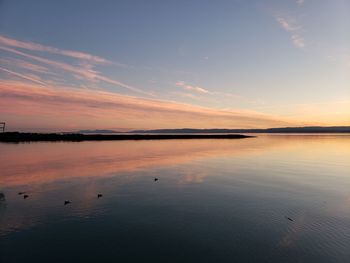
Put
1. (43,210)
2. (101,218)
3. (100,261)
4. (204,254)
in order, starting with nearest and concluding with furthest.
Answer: (100,261), (204,254), (101,218), (43,210)

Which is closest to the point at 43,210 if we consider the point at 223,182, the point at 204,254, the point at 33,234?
the point at 33,234

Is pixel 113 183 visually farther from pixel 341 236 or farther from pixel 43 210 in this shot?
pixel 341 236

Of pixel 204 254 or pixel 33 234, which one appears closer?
pixel 204 254

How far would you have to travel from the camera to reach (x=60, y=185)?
74.3 feet

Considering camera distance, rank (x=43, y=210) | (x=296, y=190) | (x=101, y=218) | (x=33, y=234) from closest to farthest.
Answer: (x=33, y=234), (x=101, y=218), (x=43, y=210), (x=296, y=190)

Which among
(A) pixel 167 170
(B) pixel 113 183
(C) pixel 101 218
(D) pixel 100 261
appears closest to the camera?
(D) pixel 100 261

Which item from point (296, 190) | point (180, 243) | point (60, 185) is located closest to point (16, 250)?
point (180, 243)

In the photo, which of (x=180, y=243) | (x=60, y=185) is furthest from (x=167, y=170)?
(x=180, y=243)

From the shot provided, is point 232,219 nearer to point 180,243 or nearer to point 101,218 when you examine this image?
point 180,243

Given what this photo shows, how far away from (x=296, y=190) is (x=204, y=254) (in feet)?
47.8

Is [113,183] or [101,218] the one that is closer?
[101,218]

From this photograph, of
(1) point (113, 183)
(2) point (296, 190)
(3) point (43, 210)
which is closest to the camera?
(3) point (43, 210)

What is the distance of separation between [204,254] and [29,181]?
66.5ft

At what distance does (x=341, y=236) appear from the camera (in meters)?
12.3
